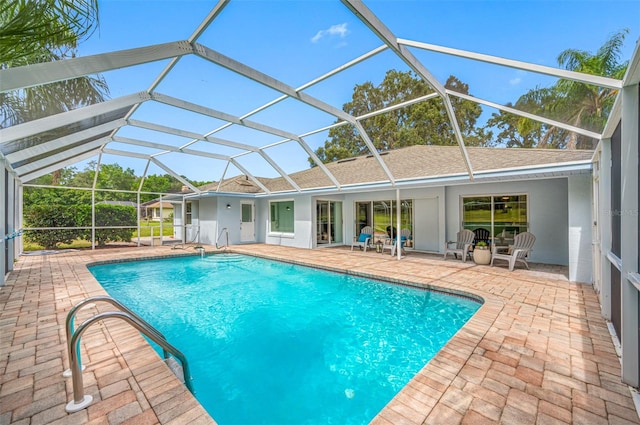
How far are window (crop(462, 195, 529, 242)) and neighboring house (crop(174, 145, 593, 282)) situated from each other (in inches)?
1.2

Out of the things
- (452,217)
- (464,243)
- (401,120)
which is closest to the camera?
(464,243)

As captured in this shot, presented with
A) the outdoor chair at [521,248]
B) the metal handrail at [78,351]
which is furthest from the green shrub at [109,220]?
the outdoor chair at [521,248]

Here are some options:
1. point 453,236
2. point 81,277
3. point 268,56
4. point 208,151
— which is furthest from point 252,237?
point 268,56

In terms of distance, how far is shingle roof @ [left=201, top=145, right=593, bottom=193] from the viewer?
7.37 m

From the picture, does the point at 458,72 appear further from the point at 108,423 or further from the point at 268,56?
the point at 108,423

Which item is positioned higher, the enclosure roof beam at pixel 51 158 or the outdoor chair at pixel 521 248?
the enclosure roof beam at pixel 51 158

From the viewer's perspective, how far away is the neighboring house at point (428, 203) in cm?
682

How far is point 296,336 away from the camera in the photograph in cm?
472

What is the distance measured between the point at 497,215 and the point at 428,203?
2389 mm

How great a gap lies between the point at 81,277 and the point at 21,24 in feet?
24.4

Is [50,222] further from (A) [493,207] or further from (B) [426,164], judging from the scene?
(A) [493,207]

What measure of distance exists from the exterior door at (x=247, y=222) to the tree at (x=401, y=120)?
31.2 feet

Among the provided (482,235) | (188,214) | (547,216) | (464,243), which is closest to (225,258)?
(188,214)

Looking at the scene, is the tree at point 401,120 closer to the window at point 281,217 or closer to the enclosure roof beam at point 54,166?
the window at point 281,217
